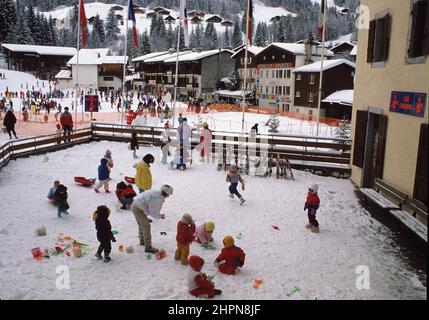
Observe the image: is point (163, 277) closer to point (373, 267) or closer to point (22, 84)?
point (373, 267)

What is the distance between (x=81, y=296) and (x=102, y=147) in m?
14.2

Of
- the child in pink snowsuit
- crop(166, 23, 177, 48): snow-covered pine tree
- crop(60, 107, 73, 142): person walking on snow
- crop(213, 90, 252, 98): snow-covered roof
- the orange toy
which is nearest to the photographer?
the orange toy

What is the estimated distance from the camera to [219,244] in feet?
29.0

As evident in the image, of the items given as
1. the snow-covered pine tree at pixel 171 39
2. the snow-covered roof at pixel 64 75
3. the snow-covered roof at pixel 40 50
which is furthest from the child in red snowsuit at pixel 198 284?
the snow-covered pine tree at pixel 171 39

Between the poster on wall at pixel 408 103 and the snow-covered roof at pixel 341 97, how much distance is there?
29.2 m

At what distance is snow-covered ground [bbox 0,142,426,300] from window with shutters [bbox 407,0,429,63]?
4.48 metres

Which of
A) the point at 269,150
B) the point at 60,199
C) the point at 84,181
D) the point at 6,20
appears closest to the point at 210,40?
the point at 6,20

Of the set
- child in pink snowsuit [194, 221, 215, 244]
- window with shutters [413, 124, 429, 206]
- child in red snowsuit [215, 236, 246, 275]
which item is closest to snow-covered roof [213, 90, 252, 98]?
window with shutters [413, 124, 429, 206]

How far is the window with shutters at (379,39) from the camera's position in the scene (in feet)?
37.4

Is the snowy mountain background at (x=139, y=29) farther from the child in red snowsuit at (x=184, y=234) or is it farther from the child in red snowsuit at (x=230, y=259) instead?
the child in red snowsuit at (x=230, y=259)

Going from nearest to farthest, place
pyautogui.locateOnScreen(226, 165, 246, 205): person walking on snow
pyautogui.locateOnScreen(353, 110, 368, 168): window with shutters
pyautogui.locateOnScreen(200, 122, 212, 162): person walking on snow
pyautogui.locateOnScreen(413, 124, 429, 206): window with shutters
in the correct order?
pyautogui.locateOnScreen(413, 124, 429, 206): window with shutters < pyautogui.locateOnScreen(226, 165, 246, 205): person walking on snow < pyautogui.locateOnScreen(353, 110, 368, 168): window with shutters < pyautogui.locateOnScreen(200, 122, 212, 162): person walking on snow

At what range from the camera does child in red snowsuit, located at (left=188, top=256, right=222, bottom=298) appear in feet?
21.3

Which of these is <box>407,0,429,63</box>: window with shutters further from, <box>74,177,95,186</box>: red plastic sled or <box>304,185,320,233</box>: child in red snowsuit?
<box>74,177,95,186</box>: red plastic sled
